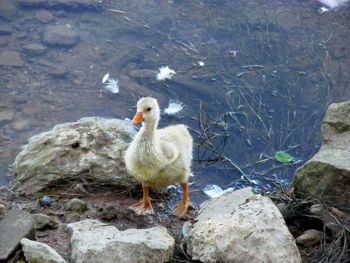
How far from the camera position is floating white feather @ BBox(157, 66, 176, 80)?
8062 millimetres

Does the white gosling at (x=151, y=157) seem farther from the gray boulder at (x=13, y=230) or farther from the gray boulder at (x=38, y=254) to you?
the gray boulder at (x=38, y=254)

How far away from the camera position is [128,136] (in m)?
6.31

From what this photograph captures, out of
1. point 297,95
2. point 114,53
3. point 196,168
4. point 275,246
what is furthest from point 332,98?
point 275,246

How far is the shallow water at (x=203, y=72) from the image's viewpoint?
23.5 ft

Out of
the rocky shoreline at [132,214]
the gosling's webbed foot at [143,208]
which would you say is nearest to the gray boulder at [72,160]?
the rocky shoreline at [132,214]

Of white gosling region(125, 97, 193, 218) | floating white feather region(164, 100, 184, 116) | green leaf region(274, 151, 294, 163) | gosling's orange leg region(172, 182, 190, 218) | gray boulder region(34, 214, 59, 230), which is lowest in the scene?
floating white feather region(164, 100, 184, 116)

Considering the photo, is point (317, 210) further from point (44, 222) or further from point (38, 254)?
point (38, 254)

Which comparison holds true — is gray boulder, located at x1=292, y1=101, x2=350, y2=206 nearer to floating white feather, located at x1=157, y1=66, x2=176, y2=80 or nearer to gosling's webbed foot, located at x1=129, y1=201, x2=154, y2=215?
gosling's webbed foot, located at x1=129, y1=201, x2=154, y2=215

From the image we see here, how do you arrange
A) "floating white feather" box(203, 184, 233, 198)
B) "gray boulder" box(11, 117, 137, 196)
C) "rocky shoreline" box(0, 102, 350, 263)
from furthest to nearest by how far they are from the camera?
"floating white feather" box(203, 184, 233, 198) < "gray boulder" box(11, 117, 137, 196) < "rocky shoreline" box(0, 102, 350, 263)

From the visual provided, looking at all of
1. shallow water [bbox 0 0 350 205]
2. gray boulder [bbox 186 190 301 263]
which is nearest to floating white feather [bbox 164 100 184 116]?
shallow water [bbox 0 0 350 205]

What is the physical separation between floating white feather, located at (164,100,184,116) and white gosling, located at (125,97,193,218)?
188 cm

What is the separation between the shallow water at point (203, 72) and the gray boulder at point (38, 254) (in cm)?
282

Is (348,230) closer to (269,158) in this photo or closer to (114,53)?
(269,158)

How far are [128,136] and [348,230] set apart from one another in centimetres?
242
